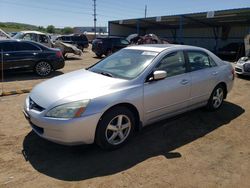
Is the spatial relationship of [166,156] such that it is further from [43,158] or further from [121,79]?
[43,158]

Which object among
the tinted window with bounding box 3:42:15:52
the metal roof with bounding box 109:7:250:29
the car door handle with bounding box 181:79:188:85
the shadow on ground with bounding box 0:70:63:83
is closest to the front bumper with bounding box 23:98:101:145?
the car door handle with bounding box 181:79:188:85

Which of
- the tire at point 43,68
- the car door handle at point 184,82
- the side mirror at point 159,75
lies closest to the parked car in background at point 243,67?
the car door handle at point 184,82

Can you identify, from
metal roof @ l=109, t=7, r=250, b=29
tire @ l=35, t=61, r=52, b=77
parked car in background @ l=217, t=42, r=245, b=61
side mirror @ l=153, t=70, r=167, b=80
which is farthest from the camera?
metal roof @ l=109, t=7, r=250, b=29

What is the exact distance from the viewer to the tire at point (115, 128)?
378 centimetres

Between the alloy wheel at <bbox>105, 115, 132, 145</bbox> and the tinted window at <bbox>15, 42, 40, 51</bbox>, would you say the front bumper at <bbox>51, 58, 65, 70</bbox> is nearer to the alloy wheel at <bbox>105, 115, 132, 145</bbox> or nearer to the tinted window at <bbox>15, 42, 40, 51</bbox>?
the tinted window at <bbox>15, 42, 40, 51</bbox>

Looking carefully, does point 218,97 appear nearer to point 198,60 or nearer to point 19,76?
point 198,60

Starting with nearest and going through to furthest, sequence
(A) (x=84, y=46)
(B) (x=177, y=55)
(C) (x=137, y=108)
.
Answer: (C) (x=137, y=108), (B) (x=177, y=55), (A) (x=84, y=46)

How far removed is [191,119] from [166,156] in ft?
5.93

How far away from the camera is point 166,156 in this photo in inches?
153

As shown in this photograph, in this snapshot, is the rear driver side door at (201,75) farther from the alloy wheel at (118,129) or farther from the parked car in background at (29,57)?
the parked car in background at (29,57)

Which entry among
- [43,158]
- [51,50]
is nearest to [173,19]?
[51,50]

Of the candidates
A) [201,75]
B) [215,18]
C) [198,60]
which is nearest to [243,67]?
[198,60]

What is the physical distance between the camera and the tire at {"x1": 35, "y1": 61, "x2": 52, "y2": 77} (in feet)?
34.2

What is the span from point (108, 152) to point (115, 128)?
38 centimetres
